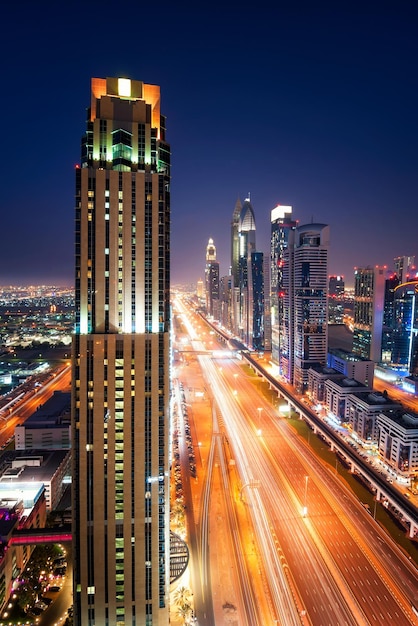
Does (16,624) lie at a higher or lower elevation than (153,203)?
lower

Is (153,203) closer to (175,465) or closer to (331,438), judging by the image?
(175,465)

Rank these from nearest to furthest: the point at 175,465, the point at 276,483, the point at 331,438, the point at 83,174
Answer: the point at 83,174, the point at 276,483, the point at 175,465, the point at 331,438

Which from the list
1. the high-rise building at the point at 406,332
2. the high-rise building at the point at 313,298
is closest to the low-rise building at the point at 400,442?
the high-rise building at the point at 313,298

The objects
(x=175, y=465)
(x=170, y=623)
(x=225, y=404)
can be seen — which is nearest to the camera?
(x=170, y=623)

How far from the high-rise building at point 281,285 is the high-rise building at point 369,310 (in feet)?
120

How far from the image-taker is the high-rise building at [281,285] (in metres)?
144

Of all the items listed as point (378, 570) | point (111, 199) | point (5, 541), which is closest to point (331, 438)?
point (378, 570)

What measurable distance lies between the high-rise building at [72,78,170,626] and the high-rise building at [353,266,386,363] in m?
137

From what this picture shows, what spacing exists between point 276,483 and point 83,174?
66.9m

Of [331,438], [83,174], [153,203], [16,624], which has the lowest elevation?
[16,624]

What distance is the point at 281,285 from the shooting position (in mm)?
155250

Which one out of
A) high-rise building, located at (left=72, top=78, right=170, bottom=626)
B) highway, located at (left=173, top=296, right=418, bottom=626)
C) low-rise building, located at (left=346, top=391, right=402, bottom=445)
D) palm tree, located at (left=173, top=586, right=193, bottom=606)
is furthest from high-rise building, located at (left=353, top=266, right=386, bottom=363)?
high-rise building, located at (left=72, top=78, right=170, bottom=626)

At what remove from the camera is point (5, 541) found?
49.3 meters

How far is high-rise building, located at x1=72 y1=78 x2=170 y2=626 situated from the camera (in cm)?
3806
